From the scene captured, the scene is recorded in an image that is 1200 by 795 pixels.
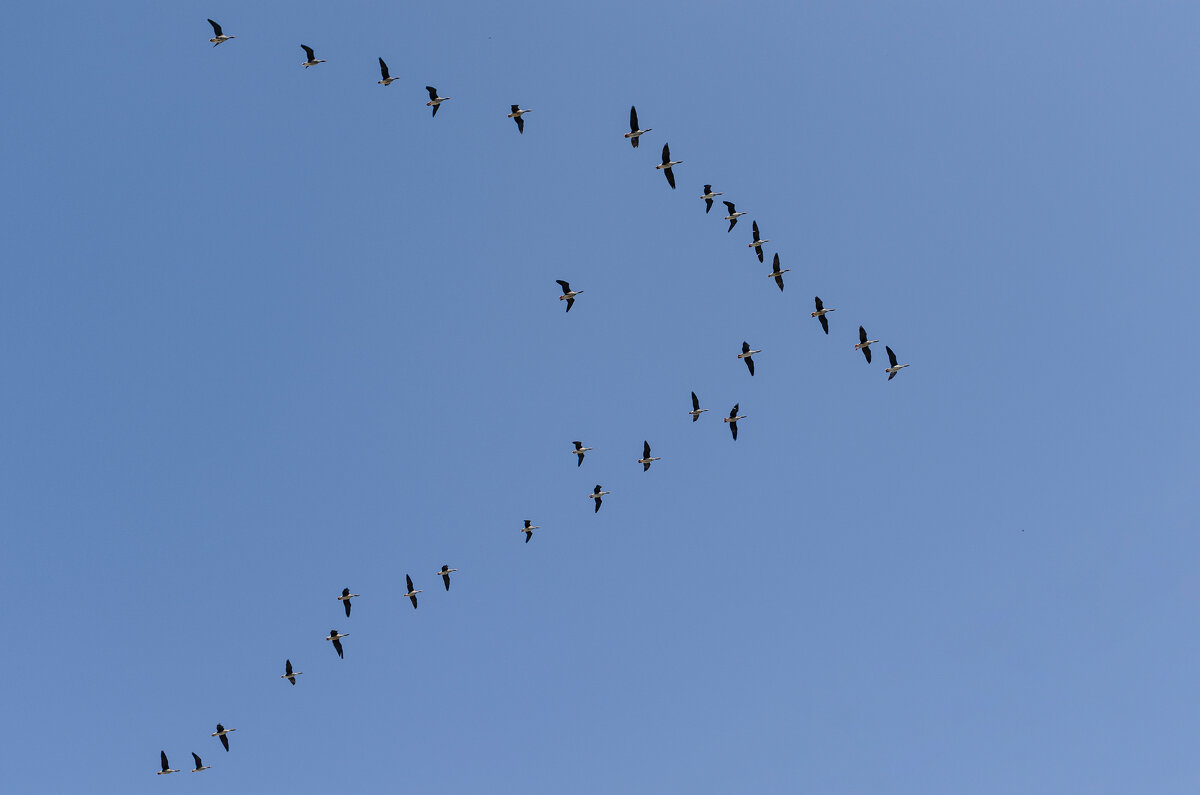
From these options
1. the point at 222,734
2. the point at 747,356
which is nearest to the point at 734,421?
the point at 747,356

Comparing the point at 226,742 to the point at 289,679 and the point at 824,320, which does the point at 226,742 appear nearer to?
the point at 289,679

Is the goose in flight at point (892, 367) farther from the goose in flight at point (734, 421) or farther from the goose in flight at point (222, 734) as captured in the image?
the goose in flight at point (222, 734)

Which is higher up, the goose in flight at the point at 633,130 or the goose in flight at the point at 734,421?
the goose in flight at the point at 633,130

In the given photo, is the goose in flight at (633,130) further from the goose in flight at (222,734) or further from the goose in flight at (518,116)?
the goose in flight at (222,734)

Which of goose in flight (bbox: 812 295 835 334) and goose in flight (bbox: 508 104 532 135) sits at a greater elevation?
goose in flight (bbox: 508 104 532 135)

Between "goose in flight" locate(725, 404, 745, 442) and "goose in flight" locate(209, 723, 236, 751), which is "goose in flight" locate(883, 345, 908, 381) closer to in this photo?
"goose in flight" locate(725, 404, 745, 442)

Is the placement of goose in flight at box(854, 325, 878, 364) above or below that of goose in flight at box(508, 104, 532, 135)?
below

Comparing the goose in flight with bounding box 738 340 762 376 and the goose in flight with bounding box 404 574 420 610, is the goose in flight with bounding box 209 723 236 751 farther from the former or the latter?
the goose in flight with bounding box 738 340 762 376

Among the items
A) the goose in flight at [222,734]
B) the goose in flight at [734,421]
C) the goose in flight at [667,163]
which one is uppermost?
the goose in flight at [667,163]

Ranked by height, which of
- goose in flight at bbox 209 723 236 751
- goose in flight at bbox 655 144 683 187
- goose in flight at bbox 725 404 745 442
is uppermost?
goose in flight at bbox 655 144 683 187

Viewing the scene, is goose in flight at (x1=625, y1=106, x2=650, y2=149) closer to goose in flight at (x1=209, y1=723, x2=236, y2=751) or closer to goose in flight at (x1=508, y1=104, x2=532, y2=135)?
goose in flight at (x1=508, y1=104, x2=532, y2=135)

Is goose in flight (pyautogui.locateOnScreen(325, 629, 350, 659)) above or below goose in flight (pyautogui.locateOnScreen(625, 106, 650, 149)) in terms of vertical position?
below

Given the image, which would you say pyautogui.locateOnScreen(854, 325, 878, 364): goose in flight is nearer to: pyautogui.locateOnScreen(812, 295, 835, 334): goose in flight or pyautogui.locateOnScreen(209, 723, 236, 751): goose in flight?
pyautogui.locateOnScreen(812, 295, 835, 334): goose in flight

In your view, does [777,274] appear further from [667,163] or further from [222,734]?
[222,734]
